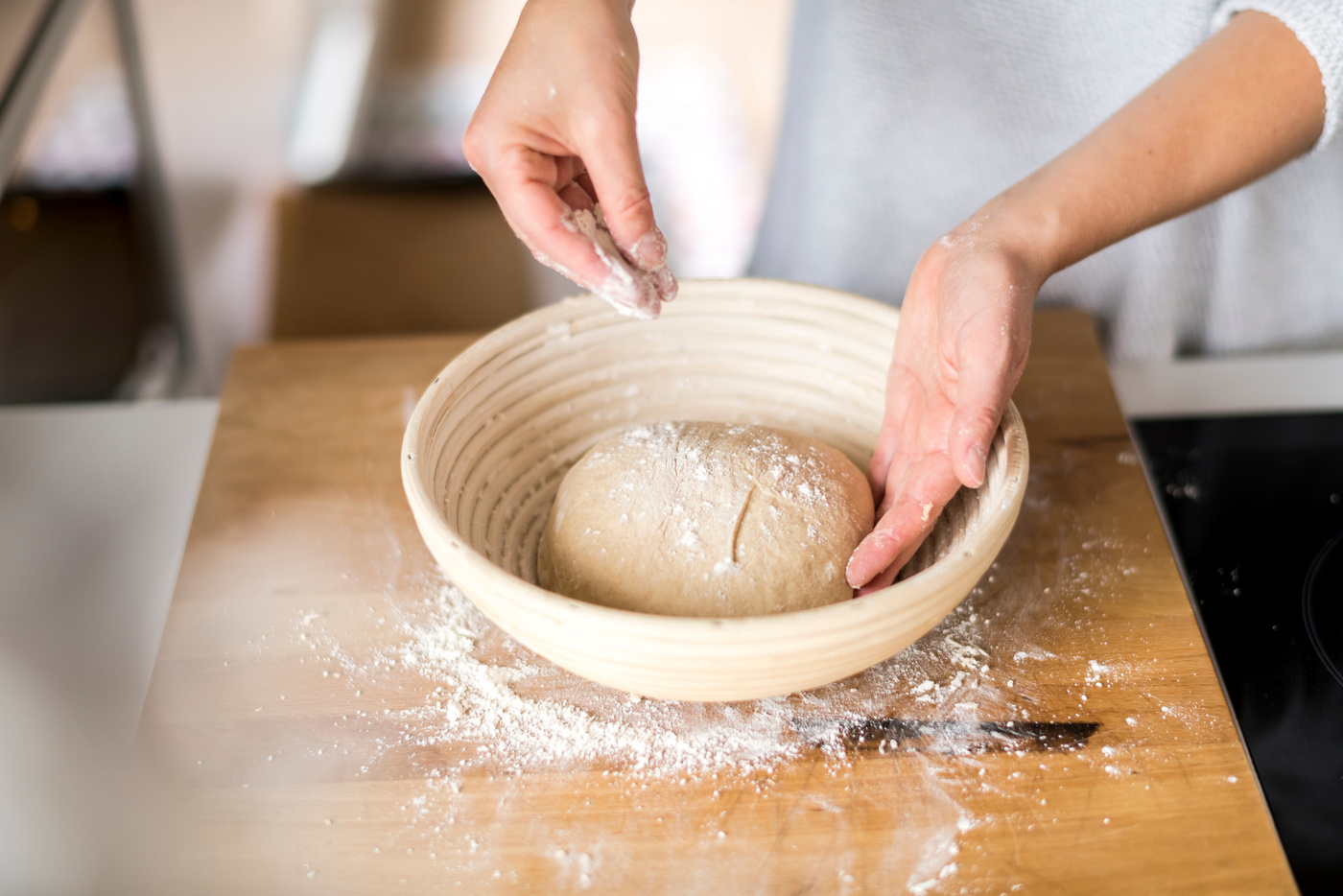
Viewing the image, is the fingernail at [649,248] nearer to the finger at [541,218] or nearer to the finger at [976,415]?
the finger at [541,218]

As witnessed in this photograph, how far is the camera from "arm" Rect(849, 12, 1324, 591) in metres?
0.73

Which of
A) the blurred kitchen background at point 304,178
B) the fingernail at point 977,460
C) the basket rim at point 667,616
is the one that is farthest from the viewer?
the blurred kitchen background at point 304,178

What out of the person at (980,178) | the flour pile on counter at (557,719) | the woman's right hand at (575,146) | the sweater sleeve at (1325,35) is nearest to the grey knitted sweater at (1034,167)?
the person at (980,178)

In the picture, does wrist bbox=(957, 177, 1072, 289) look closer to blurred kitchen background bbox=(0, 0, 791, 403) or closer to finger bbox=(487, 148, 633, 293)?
finger bbox=(487, 148, 633, 293)

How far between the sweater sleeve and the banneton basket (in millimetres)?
473

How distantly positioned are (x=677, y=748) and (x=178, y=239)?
2.14 m

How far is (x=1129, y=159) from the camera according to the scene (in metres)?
0.88

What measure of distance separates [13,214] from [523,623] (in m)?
1.37

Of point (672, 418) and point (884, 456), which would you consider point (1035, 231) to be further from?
point (672, 418)

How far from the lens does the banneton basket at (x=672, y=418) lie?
580 mm

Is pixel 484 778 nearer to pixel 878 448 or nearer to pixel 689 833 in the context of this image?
pixel 689 833

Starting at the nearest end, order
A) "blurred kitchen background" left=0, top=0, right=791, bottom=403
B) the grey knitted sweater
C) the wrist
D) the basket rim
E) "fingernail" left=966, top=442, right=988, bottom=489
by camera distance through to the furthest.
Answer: the basket rim
"fingernail" left=966, top=442, right=988, bottom=489
the wrist
the grey knitted sweater
"blurred kitchen background" left=0, top=0, right=791, bottom=403

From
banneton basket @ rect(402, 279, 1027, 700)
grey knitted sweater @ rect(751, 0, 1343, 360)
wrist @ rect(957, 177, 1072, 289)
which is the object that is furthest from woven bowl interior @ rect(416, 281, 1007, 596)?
grey knitted sweater @ rect(751, 0, 1343, 360)

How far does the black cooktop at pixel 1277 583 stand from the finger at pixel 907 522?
299mm
